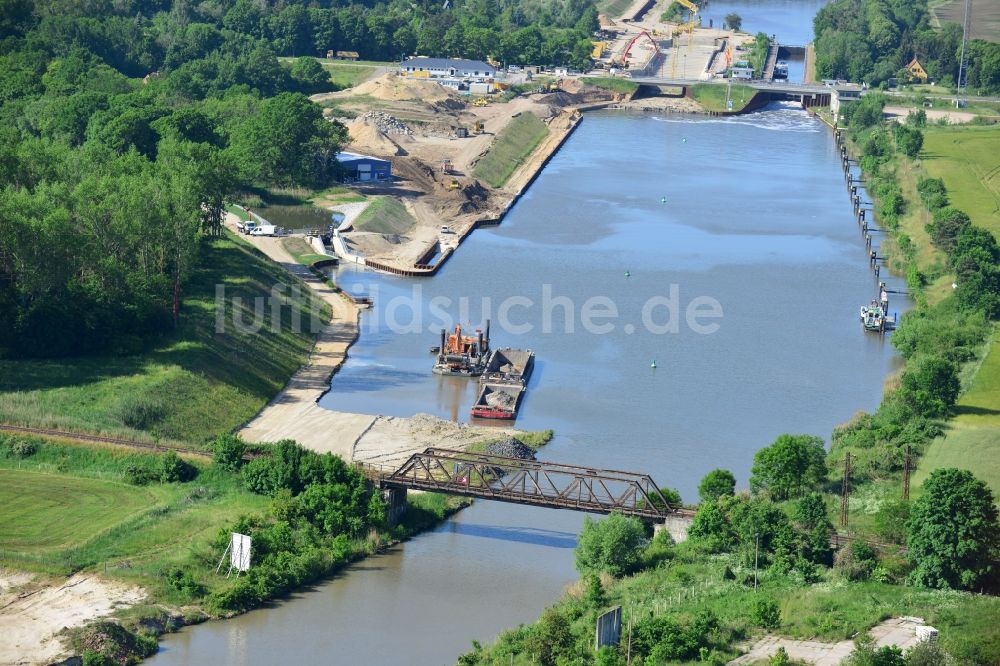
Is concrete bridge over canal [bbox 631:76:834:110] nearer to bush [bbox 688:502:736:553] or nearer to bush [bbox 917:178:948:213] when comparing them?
bush [bbox 917:178:948:213]

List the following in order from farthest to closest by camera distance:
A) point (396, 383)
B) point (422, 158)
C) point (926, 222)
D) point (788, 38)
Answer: point (788, 38), point (422, 158), point (926, 222), point (396, 383)

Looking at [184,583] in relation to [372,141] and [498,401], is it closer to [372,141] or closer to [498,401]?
[498,401]

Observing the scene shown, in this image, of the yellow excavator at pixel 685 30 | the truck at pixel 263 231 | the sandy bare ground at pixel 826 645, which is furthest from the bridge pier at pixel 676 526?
the yellow excavator at pixel 685 30

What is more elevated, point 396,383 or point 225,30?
point 225,30

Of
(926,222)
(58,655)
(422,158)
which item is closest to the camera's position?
(58,655)

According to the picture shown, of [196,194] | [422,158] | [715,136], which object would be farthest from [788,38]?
[196,194]

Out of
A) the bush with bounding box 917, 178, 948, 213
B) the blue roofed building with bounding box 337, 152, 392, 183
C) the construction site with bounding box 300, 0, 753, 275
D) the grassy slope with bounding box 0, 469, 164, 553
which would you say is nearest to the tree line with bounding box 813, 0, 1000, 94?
the construction site with bounding box 300, 0, 753, 275

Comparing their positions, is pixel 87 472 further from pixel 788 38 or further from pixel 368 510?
pixel 788 38
